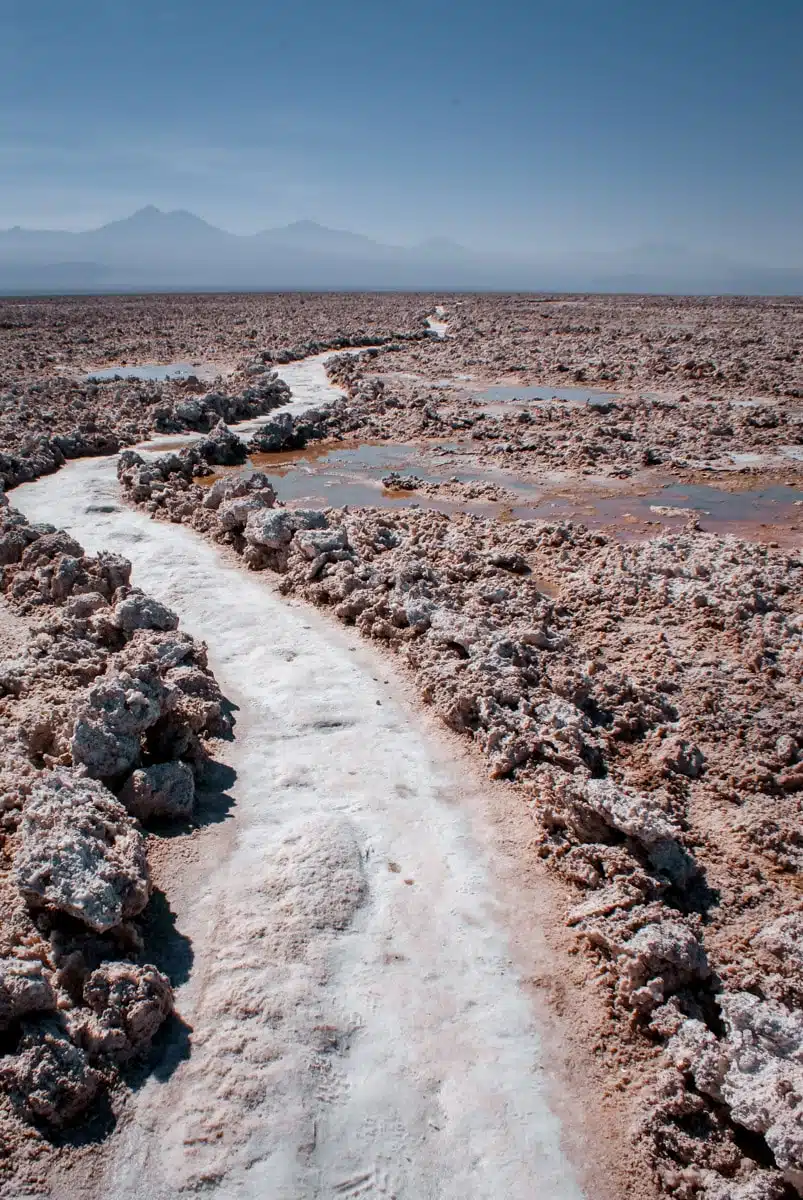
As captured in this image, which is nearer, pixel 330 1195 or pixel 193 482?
pixel 330 1195

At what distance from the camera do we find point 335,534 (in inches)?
408

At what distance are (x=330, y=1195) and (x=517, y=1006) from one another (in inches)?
55.3

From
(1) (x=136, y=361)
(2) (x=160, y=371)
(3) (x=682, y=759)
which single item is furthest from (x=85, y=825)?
(1) (x=136, y=361)

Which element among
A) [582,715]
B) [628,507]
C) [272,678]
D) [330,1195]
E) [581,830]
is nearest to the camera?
[330,1195]

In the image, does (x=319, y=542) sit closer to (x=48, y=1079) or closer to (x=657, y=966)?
(x=657, y=966)

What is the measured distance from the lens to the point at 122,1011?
4.03 meters

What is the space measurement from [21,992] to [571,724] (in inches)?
173

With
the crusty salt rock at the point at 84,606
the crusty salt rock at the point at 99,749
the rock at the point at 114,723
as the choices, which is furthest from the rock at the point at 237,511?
the crusty salt rock at the point at 99,749

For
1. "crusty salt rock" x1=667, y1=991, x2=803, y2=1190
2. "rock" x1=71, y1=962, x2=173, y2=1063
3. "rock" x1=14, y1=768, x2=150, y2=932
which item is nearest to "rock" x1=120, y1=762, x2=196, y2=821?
"rock" x1=14, y1=768, x2=150, y2=932

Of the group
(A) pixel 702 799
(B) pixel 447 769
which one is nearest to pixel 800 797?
(A) pixel 702 799

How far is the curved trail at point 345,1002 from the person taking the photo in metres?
3.60

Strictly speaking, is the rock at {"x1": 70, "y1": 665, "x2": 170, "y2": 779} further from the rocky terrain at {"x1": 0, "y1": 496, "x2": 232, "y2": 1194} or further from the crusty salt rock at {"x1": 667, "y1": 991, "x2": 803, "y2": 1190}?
the crusty salt rock at {"x1": 667, "y1": 991, "x2": 803, "y2": 1190}

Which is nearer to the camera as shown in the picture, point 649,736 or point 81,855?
point 81,855

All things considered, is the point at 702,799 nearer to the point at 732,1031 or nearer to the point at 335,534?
the point at 732,1031
